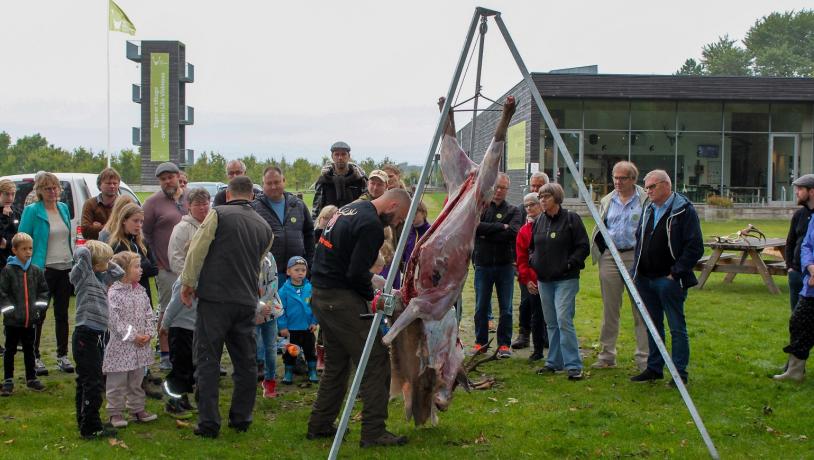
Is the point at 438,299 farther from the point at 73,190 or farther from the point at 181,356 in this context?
the point at 73,190

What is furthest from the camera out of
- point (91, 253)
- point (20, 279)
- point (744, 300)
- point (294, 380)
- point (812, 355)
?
point (744, 300)

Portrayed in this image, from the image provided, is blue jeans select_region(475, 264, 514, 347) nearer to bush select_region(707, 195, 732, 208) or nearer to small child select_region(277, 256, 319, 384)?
small child select_region(277, 256, 319, 384)

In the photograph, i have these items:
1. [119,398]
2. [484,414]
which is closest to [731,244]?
[484,414]

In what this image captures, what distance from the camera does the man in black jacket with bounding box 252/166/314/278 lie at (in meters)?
7.63

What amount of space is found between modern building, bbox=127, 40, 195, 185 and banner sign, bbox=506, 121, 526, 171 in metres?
21.1

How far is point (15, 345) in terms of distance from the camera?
6.95 metres

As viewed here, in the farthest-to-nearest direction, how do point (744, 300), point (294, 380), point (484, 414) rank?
point (744, 300), point (294, 380), point (484, 414)

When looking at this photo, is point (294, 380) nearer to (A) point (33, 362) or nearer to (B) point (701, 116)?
(A) point (33, 362)

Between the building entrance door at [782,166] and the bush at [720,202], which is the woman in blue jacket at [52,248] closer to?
the bush at [720,202]

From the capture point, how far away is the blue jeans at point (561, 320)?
24.3ft

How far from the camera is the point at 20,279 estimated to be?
6.88m

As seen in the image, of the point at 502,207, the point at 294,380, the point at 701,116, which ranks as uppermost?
the point at 701,116

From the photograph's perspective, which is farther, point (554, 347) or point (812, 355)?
point (812, 355)

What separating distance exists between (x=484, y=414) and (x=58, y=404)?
3.50 metres
